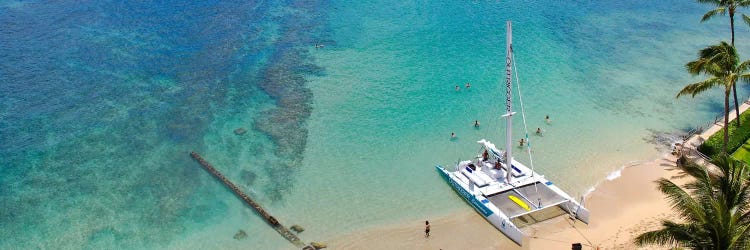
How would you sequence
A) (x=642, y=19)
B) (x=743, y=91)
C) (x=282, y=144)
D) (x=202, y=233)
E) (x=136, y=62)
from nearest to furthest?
(x=202, y=233) < (x=282, y=144) < (x=743, y=91) < (x=136, y=62) < (x=642, y=19)

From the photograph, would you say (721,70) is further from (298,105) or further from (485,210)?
(298,105)

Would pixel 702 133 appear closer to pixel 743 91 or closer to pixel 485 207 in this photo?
pixel 743 91

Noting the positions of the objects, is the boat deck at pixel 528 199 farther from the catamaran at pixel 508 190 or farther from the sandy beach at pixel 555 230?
the sandy beach at pixel 555 230

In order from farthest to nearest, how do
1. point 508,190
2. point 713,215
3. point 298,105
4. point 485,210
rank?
point 298,105 < point 508,190 < point 485,210 < point 713,215

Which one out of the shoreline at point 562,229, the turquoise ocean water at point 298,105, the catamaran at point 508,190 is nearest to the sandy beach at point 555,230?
the shoreline at point 562,229

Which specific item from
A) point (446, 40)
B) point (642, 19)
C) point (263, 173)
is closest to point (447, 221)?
point (263, 173)

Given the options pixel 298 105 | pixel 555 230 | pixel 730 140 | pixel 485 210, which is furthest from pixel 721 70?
pixel 298 105
